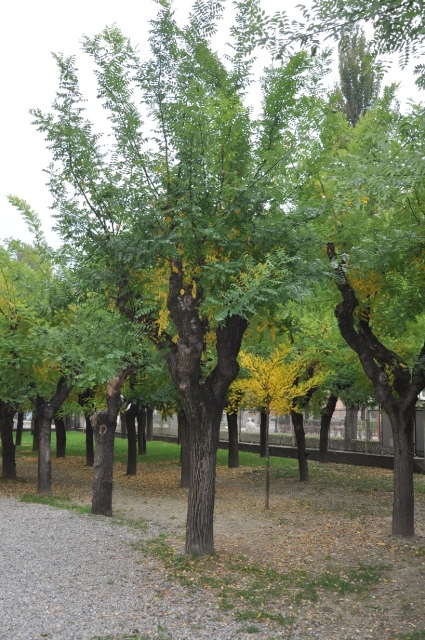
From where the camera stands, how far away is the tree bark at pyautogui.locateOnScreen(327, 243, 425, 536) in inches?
467

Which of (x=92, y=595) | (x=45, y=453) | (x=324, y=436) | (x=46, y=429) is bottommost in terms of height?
(x=92, y=595)

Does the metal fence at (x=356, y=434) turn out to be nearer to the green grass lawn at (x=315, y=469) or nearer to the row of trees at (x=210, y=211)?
the green grass lawn at (x=315, y=469)

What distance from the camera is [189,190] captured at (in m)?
8.76

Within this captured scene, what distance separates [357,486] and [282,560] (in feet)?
33.9

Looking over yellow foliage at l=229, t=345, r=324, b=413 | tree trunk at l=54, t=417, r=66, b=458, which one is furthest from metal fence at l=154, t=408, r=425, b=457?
yellow foliage at l=229, t=345, r=324, b=413

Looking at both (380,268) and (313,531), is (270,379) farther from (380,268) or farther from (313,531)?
(380,268)

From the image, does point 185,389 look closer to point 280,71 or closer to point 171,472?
point 280,71

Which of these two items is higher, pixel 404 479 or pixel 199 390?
pixel 199 390

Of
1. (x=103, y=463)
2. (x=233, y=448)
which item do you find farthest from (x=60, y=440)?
(x=103, y=463)

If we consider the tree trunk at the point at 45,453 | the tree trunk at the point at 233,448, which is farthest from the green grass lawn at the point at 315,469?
the tree trunk at the point at 45,453

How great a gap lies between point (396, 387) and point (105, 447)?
20.8ft

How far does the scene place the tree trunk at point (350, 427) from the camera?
2833cm

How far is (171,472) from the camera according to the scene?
2442 cm

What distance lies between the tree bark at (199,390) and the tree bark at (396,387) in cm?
305
